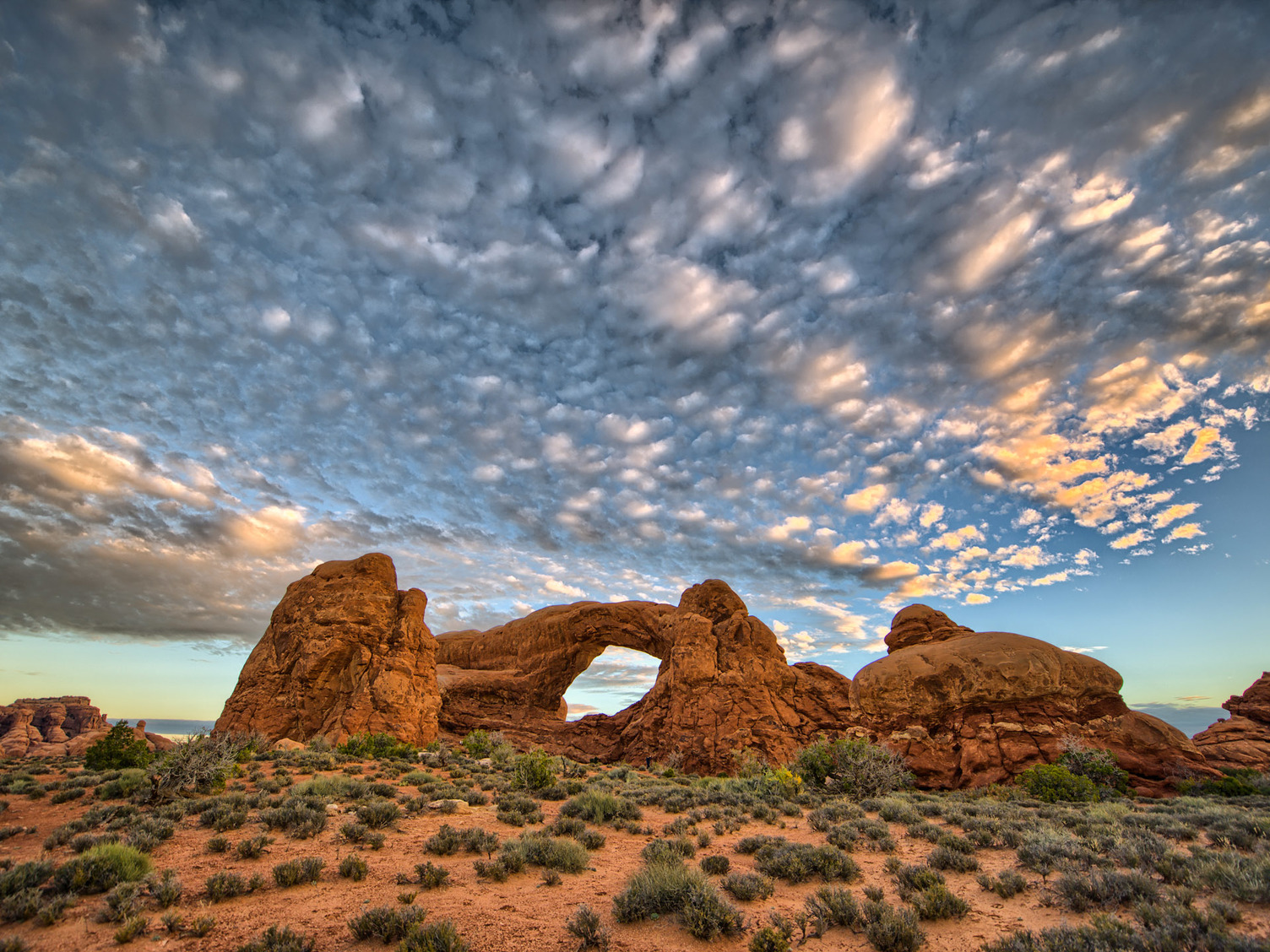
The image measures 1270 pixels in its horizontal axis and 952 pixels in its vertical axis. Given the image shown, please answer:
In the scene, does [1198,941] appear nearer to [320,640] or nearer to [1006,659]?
[1006,659]

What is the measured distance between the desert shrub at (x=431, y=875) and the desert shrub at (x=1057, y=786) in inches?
749

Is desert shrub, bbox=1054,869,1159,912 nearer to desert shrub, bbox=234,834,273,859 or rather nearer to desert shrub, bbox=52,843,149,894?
desert shrub, bbox=234,834,273,859

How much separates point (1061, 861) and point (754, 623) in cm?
2927

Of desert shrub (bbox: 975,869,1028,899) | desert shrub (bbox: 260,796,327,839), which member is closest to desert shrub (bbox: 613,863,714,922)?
desert shrub (bbox: 975,869,1028,899)

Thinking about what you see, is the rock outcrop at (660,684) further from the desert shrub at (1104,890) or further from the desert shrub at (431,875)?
the desert shrub at (431,875)

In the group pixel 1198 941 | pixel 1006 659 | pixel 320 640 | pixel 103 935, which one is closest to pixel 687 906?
pixel 1198 941

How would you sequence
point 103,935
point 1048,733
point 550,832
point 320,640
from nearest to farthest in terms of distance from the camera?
1. point 103,935
2. point 550,832
3. point 1048,733
4. point 320,640

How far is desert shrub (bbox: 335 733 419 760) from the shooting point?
20.9 meters

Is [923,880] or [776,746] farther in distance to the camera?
[776,746]

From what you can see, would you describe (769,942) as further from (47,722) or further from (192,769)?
(47,722)

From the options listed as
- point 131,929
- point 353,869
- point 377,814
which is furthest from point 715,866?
point 131,929

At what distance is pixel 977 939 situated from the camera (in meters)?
5.97

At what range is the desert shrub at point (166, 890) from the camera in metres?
6.54

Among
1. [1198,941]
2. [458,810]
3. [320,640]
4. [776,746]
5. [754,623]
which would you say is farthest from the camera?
[754,623]
